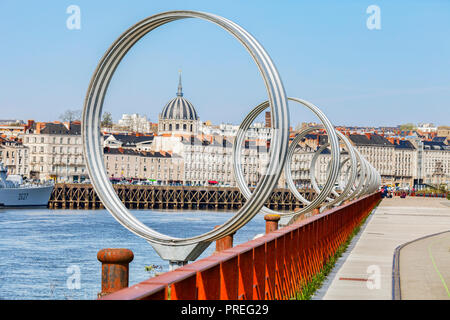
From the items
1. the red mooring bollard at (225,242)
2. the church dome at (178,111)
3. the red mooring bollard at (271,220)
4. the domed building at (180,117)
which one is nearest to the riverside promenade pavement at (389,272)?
the red mooring bollard at (271,220)

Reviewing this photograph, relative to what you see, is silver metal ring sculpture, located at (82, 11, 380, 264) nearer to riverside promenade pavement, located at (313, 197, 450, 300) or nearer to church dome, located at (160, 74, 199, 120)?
riverside promenade pavement, located at (313, 197, 450, 300)

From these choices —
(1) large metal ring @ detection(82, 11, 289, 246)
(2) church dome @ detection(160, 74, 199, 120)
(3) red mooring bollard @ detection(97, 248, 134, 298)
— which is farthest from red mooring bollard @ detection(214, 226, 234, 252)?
(2) church dome @ detection(160, 74, 199, 120)

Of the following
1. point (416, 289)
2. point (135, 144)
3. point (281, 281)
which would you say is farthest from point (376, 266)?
point (135, 144)

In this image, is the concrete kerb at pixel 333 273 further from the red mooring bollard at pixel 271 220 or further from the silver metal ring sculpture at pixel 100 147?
the silver metal ring sculpture at pixel 100 147

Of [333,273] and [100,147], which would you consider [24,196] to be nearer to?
[333,273]

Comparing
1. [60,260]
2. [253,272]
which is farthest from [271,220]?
[60,260]
